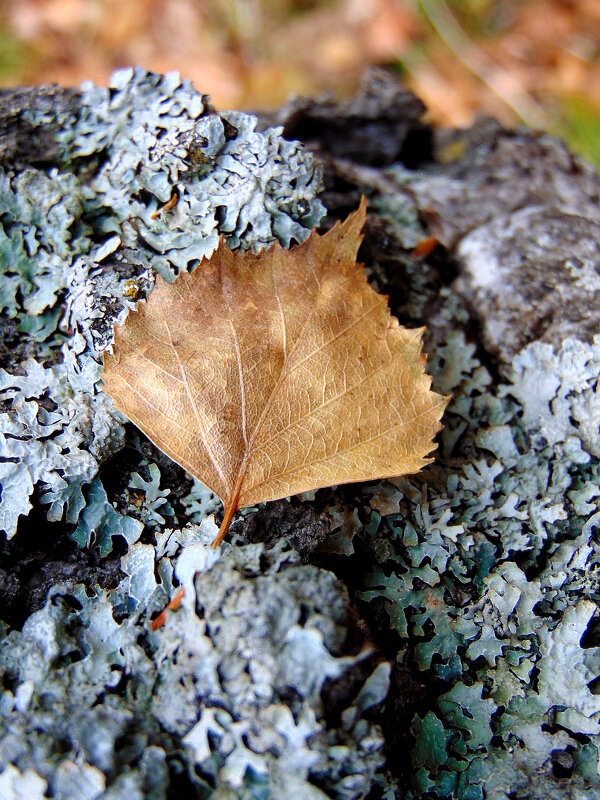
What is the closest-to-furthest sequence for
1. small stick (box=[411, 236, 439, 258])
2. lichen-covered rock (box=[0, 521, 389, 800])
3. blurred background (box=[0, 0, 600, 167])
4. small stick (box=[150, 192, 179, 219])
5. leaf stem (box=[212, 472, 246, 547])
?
lichen-covered rock (box=[0, 521, 389, 800])
leaf stem (box=[212, 472, 246, 547])
small stick (box=[150, 192, 179, 219])
small stick (box=[411, 236, 439, 258])
blurred background (box=[0, 0, 600, 167])

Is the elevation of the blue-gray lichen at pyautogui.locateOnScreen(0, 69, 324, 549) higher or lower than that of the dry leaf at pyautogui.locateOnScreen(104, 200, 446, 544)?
higher

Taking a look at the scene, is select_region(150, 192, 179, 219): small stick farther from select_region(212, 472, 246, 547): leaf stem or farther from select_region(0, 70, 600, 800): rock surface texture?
select_region(212, 472, 246, 547): leaf stem

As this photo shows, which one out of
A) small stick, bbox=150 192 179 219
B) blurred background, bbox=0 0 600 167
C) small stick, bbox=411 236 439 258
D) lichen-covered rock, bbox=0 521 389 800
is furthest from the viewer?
blurred background, bbox=0 0 600 167

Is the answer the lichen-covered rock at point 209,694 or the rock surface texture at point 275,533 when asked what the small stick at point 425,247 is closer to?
the rock surface texture at point 275,533

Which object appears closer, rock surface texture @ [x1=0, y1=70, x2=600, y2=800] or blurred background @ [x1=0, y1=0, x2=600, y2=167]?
rock surface texture @ [x1=0, y1=70, x2=600, y2=800]

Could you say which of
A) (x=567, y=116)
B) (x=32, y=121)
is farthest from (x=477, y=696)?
(x=567, y=116)

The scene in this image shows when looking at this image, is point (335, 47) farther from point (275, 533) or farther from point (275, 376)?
point (275, 533)

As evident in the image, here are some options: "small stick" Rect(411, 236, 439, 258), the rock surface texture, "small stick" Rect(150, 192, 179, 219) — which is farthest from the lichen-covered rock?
"small stick" Rect(411, 236, 439, 258)
